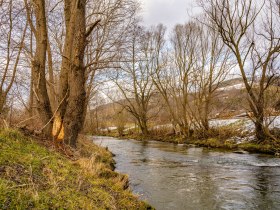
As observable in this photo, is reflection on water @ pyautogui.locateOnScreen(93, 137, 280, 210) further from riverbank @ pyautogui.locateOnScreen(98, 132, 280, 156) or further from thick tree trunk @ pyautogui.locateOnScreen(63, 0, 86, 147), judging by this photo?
thick tree trunk @ pyautogui.locateOnScreen(63, 0, 86, 147)

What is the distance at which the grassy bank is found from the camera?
3.23m

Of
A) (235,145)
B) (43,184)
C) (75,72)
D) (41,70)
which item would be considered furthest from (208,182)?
(235,145)

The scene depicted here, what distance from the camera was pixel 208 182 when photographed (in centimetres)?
877

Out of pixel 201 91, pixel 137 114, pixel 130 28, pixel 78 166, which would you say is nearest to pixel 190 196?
pixel 78 166

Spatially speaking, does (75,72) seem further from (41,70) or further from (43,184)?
(43,184)

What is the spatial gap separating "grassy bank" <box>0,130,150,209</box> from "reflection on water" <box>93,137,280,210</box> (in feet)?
5.72

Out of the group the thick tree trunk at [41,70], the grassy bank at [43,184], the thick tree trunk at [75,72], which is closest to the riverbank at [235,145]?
the thick tree trunk at [75,72]

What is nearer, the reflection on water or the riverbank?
the reflection on water

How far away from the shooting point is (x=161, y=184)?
8.52 m

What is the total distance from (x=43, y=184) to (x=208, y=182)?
6.22m

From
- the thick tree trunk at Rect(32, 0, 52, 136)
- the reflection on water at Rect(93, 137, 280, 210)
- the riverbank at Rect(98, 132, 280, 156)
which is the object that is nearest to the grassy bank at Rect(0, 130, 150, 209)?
the reflection on water at Rect(93, 137, 280, 210)

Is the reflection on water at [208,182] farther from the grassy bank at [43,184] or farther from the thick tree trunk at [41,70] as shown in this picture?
the thick tree trunk at [41,70]

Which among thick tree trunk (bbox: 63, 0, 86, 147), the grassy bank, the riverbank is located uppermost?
thick tree trunk (bbox: 63, 0, 86, 147)

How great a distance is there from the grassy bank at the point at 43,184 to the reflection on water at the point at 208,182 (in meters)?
1.74
